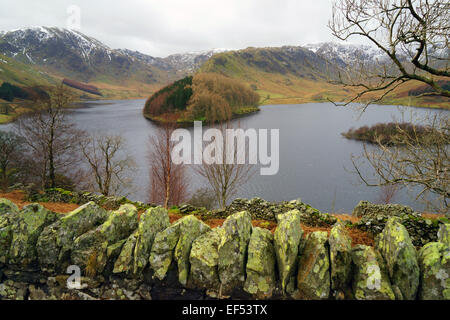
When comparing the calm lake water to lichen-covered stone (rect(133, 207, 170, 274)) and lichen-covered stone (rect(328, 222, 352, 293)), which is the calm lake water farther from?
lichen-covered stone (rect(133, 207, 170, 274))

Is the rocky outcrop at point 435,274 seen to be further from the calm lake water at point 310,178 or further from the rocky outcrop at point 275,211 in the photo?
the calm lake water at point 310,178

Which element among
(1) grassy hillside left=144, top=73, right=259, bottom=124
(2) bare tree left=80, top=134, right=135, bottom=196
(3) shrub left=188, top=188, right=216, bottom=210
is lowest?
(3) shrub left=188, top=188, right=216, bottom=210

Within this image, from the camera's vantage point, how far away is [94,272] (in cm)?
552

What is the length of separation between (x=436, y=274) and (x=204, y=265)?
4.45 meters

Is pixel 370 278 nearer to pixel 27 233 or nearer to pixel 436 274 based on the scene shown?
pixel 436 274

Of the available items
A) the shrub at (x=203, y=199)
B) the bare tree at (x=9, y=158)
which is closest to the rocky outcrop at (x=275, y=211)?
the shrub at (x=203, y=199)

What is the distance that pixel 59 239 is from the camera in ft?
18.9

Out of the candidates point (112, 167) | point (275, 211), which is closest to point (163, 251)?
point (275, 211)

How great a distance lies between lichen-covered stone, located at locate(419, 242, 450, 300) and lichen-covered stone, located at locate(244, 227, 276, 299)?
9.04ft

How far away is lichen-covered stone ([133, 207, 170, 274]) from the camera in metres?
5.34

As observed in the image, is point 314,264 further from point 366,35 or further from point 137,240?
point 366,35

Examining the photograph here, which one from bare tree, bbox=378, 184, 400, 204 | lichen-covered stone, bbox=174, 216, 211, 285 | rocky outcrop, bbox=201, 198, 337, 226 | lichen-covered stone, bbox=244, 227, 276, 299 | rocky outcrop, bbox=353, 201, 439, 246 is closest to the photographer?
lichen-covered stone, bbox=244, 227, 276, 299

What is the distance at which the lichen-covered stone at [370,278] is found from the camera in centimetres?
417
